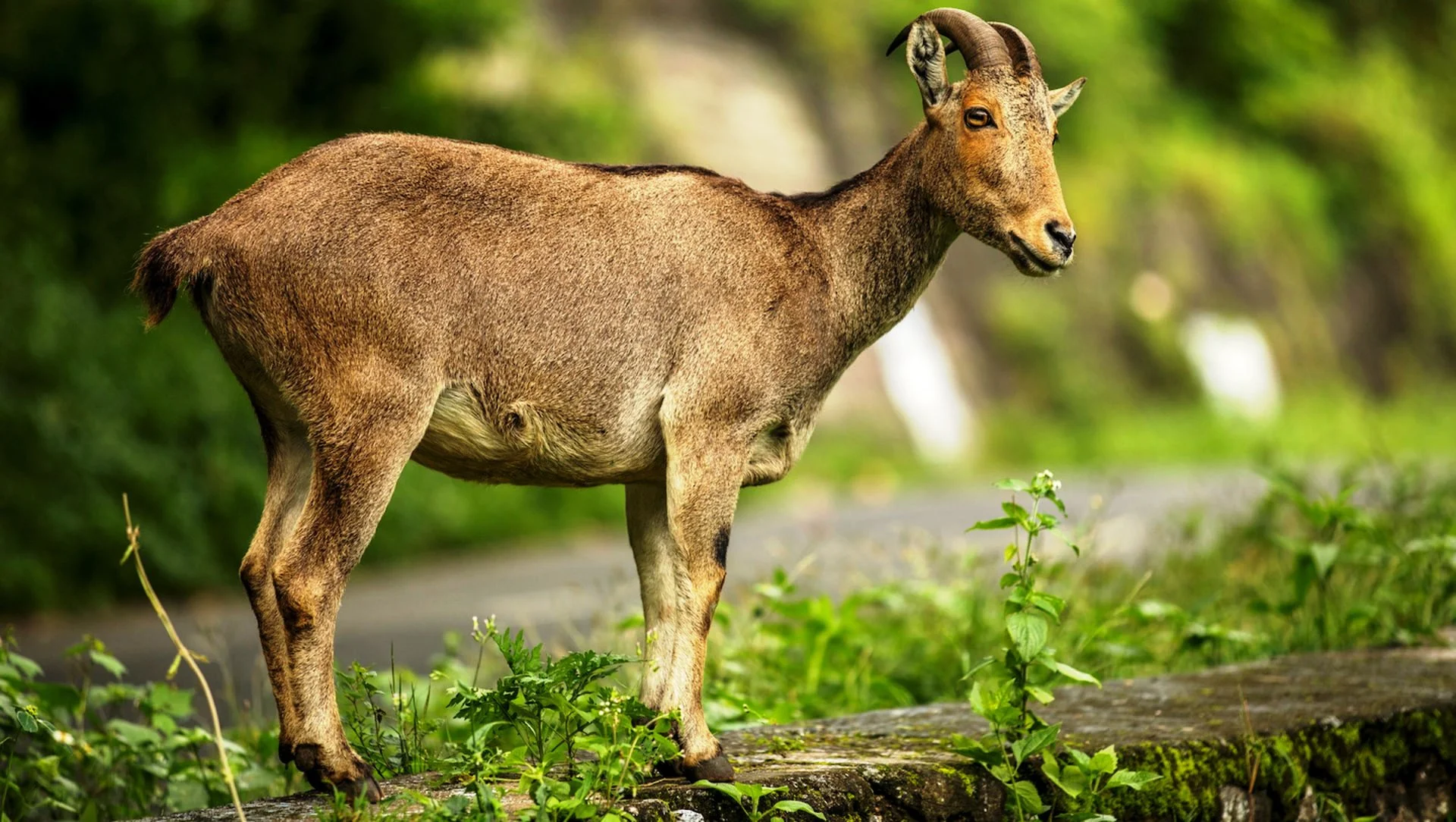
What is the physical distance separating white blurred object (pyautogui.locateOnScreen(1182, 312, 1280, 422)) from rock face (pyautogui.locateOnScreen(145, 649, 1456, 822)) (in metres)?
19.9

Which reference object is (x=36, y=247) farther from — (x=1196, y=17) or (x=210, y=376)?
(x=1196, y=17)

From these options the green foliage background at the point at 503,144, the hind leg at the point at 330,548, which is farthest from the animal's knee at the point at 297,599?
the green foliage background at the point at 503,144

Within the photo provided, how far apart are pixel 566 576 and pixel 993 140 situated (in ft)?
27.8

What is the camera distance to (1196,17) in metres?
30.2

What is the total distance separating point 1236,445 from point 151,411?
15484 mm

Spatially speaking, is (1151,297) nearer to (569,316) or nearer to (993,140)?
(993,140)

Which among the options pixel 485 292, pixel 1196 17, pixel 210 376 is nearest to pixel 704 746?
pixel 485 292

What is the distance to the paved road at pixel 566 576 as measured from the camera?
9.15 metres

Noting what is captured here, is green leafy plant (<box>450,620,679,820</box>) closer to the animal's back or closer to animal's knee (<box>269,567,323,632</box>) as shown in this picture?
animal's knee (<box>269,567,323,632</box>)

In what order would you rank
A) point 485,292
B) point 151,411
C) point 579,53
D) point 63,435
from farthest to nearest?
1. point 579,53
2. point 151,411
3. point 63,435
4. point 485,292

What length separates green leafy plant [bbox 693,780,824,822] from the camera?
3977 mm

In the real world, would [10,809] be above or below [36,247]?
below

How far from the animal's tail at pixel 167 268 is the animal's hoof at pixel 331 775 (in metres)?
1.17

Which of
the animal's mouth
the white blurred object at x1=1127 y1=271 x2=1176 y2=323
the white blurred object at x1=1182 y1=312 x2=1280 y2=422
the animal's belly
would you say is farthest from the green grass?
the white blurred object at x1=1127 y1=271 x2=1176 y2=323
